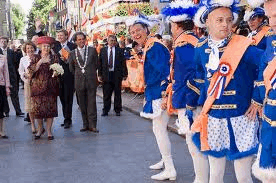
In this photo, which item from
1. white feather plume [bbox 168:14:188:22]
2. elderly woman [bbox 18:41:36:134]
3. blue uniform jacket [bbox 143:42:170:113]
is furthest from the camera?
elderly woman [bbox 18:41:36:134]

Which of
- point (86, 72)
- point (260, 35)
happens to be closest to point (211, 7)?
point (260, 35)

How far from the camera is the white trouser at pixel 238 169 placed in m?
3.87

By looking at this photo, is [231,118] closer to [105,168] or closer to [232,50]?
[232,50]

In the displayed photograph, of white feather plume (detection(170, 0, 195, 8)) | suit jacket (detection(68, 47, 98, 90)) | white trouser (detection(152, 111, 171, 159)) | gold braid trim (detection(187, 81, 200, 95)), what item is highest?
white feather plume (detection(170, 0, 195, 8))

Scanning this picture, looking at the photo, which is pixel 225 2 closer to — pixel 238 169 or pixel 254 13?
pixel 238 169

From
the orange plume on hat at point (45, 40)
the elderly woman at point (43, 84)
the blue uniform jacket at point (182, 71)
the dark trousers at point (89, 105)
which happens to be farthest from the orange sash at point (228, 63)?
the dark trousers at point (89, 105)

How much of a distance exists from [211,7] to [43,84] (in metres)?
5.41

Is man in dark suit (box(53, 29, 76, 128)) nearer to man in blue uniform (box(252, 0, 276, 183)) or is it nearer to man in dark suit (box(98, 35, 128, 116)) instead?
man in dark suit (box(98, 35, 128, 116))

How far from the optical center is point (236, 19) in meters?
4.03

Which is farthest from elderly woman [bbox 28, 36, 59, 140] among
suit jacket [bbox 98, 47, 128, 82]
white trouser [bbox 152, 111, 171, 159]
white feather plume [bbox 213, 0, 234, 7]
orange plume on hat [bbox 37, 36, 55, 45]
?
white feather plume [bbox 213, 0, 234, 7]

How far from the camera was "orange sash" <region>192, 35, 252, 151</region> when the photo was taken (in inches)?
150

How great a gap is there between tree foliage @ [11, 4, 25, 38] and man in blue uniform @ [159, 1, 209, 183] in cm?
11102

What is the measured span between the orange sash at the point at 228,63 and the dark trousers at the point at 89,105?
225 inches

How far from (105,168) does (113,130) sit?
10.3 feet
